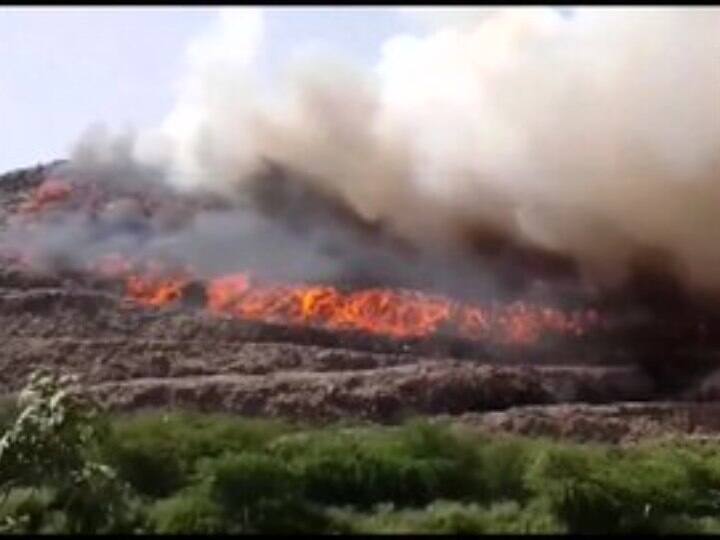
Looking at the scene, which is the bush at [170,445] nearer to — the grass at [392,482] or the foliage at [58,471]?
the grass at [392,482]

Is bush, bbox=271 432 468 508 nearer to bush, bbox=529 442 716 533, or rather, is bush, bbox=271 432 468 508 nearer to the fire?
bush, bbox=529 442 716 533

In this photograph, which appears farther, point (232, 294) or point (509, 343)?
point (232, 294)

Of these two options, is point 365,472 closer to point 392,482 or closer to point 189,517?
point 392,482

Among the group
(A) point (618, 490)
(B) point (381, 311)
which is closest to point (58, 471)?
(A) point (618, 490)

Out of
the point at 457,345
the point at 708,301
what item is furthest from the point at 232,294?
the point at 708,301

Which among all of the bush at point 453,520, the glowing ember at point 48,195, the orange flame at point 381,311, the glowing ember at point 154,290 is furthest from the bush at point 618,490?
the glowing ember at point 48,195

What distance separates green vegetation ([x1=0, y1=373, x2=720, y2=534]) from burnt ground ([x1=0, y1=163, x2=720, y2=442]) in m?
2.43

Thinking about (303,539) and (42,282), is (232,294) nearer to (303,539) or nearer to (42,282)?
(42,282)

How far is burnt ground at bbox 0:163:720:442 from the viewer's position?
18703mm

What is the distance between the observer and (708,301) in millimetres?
23516

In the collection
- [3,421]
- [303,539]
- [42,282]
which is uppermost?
[42,282]

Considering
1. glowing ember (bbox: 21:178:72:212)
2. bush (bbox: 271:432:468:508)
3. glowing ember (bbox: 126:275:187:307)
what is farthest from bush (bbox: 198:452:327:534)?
glowing ember (bbox: 21:178:72:212)

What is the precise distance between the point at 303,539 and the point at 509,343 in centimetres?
925

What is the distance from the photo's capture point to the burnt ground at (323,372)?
736 inches
